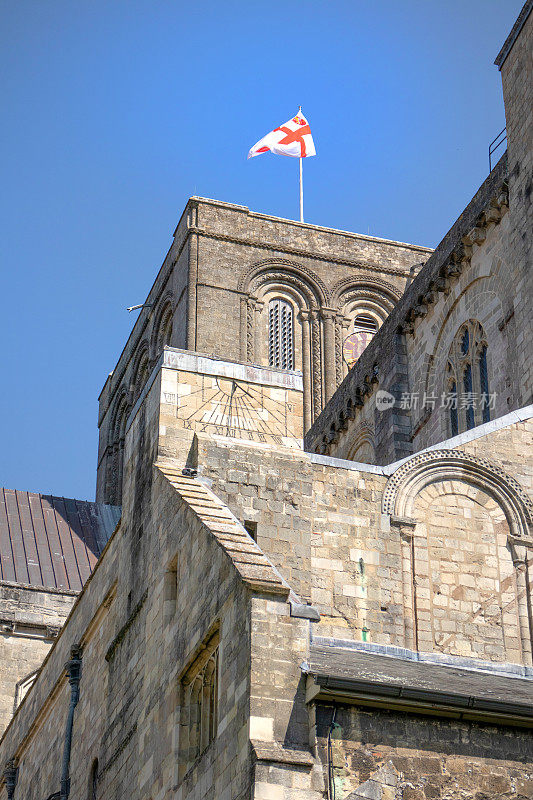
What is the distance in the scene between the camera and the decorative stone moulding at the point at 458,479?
21.1 meters

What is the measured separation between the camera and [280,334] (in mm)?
52250

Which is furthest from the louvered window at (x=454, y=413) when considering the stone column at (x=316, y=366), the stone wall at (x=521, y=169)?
the stone column at (x=316, y=366)

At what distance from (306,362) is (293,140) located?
9.15 metres

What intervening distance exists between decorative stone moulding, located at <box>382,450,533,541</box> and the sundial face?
162 centimetres

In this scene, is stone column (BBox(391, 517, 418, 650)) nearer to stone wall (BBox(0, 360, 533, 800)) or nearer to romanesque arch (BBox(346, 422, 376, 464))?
stone wall (BBox(0, 360, 533, 800))

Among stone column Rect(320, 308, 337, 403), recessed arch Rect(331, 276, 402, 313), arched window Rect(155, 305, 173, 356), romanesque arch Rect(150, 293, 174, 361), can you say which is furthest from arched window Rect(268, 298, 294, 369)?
arched window Rect(155, 305, 173, 356)

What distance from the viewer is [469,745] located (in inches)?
623

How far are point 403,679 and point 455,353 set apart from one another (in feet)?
51.5

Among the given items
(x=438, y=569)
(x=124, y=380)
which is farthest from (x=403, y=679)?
(x=124, y=380)

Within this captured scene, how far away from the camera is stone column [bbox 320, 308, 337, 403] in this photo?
5100cm

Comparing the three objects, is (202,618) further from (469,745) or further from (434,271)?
(434,271)

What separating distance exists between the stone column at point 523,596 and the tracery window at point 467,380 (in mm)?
7742

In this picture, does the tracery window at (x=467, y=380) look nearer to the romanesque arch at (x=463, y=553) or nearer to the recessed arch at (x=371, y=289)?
the romanesque arch at (x=463, y=553)

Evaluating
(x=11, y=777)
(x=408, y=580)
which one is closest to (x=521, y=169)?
(x=408, y=580)
